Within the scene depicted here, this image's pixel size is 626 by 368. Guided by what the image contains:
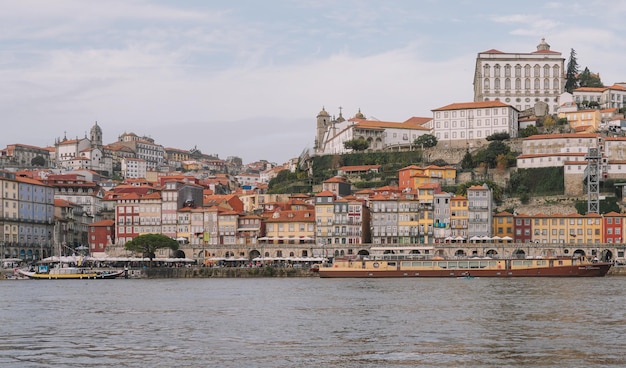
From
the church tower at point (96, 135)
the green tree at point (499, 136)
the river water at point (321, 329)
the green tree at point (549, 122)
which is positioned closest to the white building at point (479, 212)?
the green tree at point (499, 136)

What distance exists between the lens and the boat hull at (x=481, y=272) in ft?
237

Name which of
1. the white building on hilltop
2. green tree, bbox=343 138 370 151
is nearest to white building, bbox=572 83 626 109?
the white building on hilltop

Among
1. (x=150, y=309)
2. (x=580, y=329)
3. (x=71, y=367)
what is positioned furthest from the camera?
(x=150, y=309)

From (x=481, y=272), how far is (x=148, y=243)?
29.1 metres

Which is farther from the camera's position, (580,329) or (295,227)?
(295,227)

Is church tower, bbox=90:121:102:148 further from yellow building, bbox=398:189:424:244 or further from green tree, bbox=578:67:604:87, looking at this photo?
yellow building, bbox=398:189:424:244

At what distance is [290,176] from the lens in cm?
12012

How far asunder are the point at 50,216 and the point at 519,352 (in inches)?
3422

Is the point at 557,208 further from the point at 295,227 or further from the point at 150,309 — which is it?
the point at 150,309

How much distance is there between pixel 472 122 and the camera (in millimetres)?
112250

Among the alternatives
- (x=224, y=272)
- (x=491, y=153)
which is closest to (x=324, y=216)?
(x=224, y=272)

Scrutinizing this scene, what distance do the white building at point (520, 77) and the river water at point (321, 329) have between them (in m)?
72.2

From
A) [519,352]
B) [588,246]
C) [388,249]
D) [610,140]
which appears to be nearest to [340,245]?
[388,249]

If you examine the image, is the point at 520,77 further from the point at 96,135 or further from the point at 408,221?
the point at 96,135
